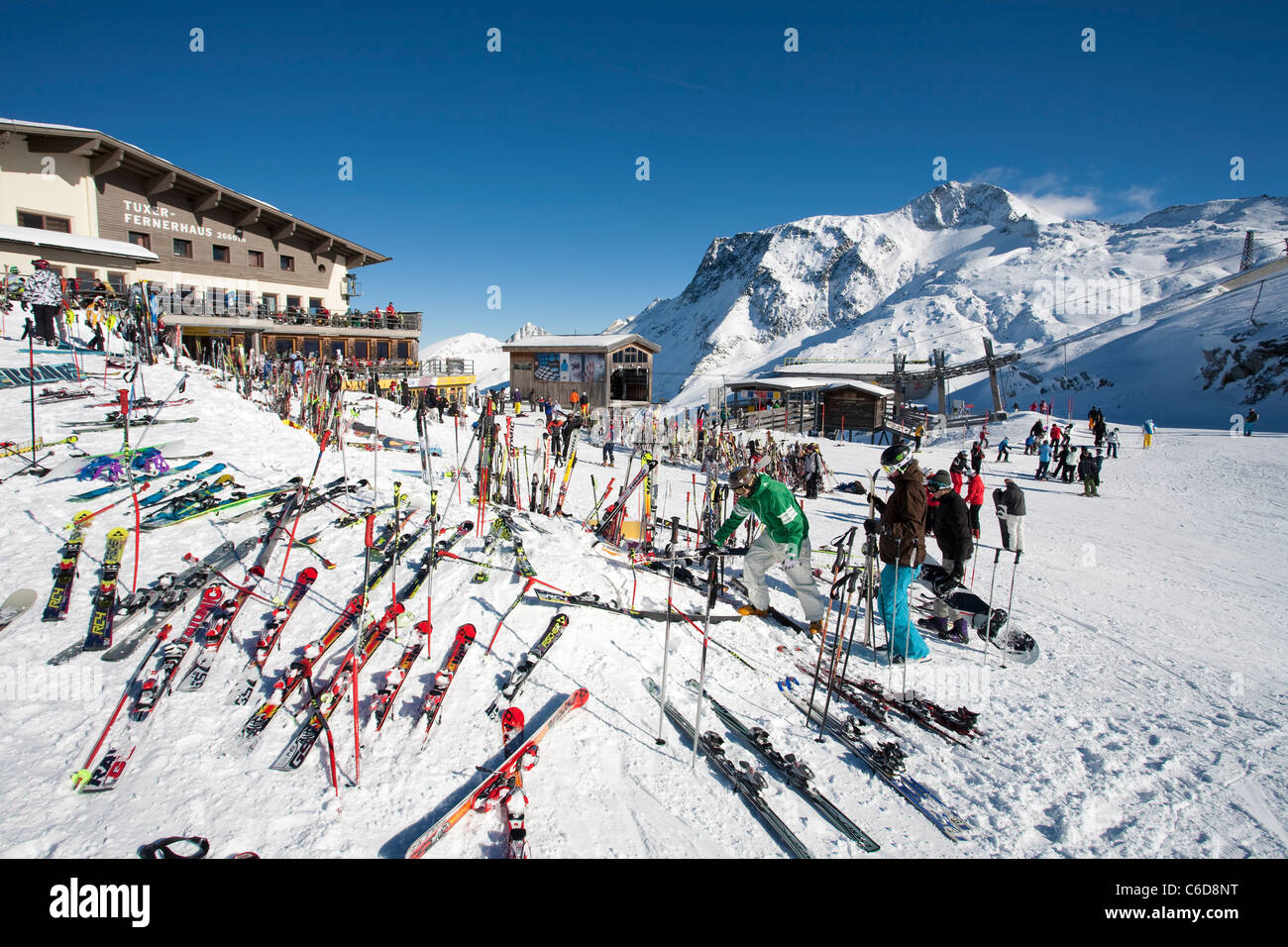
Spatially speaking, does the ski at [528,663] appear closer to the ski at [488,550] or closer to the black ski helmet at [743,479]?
the ski at [488,550]

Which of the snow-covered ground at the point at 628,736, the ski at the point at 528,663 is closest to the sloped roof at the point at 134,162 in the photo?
the snow-covered ground at the point at 628,736

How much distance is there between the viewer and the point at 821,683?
17.2ft

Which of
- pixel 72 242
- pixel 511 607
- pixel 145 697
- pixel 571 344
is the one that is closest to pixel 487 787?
pixel 511 607

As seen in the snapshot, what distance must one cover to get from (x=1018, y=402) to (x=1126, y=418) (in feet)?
44.7

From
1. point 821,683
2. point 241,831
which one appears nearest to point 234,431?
point 241,831

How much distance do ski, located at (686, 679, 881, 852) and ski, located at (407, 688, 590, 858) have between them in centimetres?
131

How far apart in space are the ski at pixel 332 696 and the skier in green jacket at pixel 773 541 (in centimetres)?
327

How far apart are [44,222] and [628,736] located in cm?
3215

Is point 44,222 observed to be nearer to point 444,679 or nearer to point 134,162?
point 134,162

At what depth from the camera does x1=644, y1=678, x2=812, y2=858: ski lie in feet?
11.0

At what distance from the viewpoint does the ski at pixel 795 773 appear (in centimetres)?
347

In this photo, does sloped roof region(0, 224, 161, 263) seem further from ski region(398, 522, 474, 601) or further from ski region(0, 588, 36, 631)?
ski region(398, 522, 474, 601)

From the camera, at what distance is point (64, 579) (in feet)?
16.7

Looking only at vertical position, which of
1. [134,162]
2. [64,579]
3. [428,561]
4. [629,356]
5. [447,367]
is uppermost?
[134,162]
